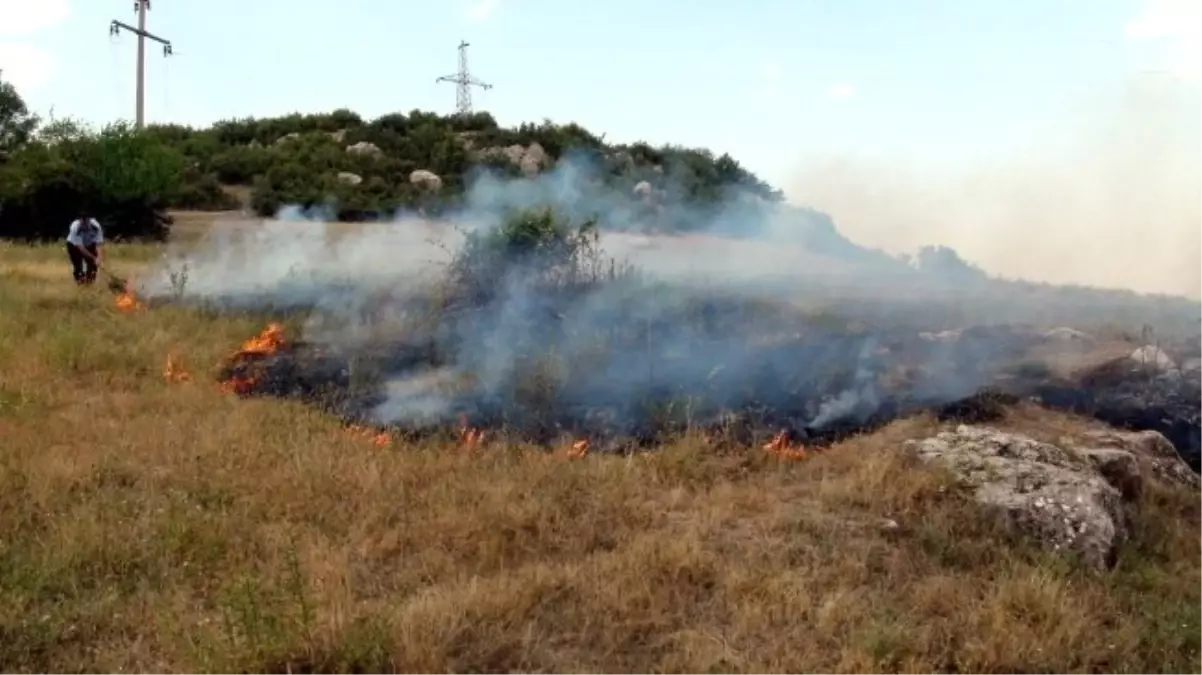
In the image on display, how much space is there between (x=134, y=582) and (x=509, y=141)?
32643 millimetres

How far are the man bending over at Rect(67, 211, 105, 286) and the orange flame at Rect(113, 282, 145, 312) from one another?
1136mm

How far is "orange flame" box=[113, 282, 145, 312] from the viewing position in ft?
41.4

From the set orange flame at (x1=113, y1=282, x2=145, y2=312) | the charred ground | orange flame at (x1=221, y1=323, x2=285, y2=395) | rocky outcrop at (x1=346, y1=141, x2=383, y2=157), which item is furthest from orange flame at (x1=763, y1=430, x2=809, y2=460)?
rocky outcrop at (x1=346, y1=141, x2=383, y2=157)

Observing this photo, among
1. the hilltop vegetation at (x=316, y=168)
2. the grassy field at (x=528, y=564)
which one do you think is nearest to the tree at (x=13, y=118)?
the hilltop vegetation at (x=316, y=168)

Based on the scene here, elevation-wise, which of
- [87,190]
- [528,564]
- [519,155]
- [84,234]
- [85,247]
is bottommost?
[528,564]

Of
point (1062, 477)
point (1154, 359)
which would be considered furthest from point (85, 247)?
point (1154, 359)

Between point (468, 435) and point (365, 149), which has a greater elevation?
→ point (365, 149)

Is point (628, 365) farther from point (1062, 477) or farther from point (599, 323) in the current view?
point (1062, 477)

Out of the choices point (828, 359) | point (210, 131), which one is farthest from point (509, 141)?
point (828, 359)

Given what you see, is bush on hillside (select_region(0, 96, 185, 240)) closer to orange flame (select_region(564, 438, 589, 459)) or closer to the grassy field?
the grassy field

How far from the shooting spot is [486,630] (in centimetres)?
472

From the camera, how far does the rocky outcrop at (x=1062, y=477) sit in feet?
19.4

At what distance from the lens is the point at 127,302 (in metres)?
12.9

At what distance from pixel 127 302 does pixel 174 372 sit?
382cm
